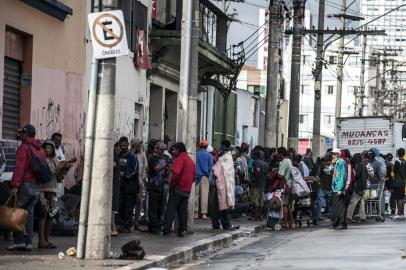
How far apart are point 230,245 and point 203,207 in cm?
580

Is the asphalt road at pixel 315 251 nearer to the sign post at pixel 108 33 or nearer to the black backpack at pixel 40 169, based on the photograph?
the black backpack at pixel 40 169

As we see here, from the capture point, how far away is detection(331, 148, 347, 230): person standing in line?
23375mm

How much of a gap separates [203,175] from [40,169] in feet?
28.7

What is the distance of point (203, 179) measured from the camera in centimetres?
2412

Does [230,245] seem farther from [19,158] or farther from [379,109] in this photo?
[379,109]

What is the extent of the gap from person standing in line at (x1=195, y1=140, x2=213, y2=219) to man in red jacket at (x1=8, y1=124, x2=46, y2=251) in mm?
8053

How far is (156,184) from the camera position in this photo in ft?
62.8

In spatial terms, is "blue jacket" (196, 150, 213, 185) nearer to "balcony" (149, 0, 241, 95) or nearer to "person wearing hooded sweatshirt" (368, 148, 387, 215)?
"balcony" (149, 0, 241, 95)

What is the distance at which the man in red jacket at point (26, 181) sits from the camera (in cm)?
1412

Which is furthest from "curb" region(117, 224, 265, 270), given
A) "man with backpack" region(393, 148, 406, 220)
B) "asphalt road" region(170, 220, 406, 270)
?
"man with backpack" region(393, 148, 406, 220)

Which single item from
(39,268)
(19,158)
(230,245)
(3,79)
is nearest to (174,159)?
(230,245)

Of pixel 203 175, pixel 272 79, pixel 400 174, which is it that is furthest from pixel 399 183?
pixel 203 175

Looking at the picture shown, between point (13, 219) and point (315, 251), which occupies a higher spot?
point (13, 219)

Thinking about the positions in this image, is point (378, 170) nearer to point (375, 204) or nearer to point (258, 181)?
point (375, 204)
